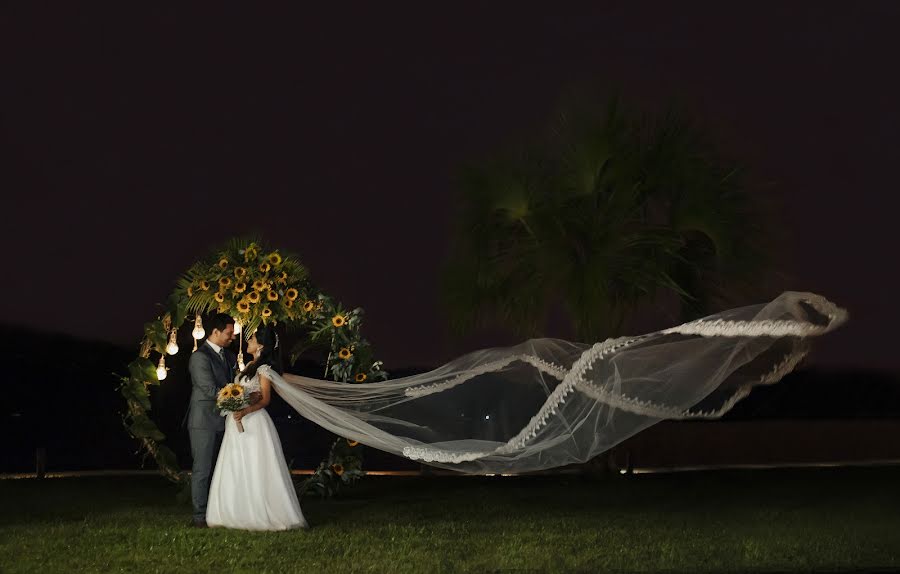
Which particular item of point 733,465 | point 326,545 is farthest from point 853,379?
point 326,545

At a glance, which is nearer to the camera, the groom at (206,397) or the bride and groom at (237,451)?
the bride and groom at (237,451)

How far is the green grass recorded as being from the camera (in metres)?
10.3

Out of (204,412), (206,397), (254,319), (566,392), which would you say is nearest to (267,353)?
(254,319)

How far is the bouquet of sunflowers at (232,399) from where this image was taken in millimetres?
12492

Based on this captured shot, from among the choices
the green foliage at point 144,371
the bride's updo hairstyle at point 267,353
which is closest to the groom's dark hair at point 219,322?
the bride's updo hairstyle at point 267,353

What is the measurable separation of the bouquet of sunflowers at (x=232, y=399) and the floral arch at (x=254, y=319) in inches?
50.2

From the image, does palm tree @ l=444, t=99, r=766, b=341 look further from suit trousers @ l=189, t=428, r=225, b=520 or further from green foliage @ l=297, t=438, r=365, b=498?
suit trousers @ l=189, t=428, r=225, b=520

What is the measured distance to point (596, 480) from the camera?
20891mm

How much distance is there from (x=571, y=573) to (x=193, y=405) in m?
5.32

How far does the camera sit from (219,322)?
13180 mm

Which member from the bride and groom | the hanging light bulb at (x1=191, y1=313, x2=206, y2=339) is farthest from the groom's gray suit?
the hanging light bulb at (x1=191, y1=313, x2=206, y2=339)

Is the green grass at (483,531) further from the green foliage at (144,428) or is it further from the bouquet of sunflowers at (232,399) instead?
the bouquet of sunflowers at (232,399)

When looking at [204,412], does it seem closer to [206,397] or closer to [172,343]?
[206,397]

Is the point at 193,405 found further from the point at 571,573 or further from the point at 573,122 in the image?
the point at 573,122
